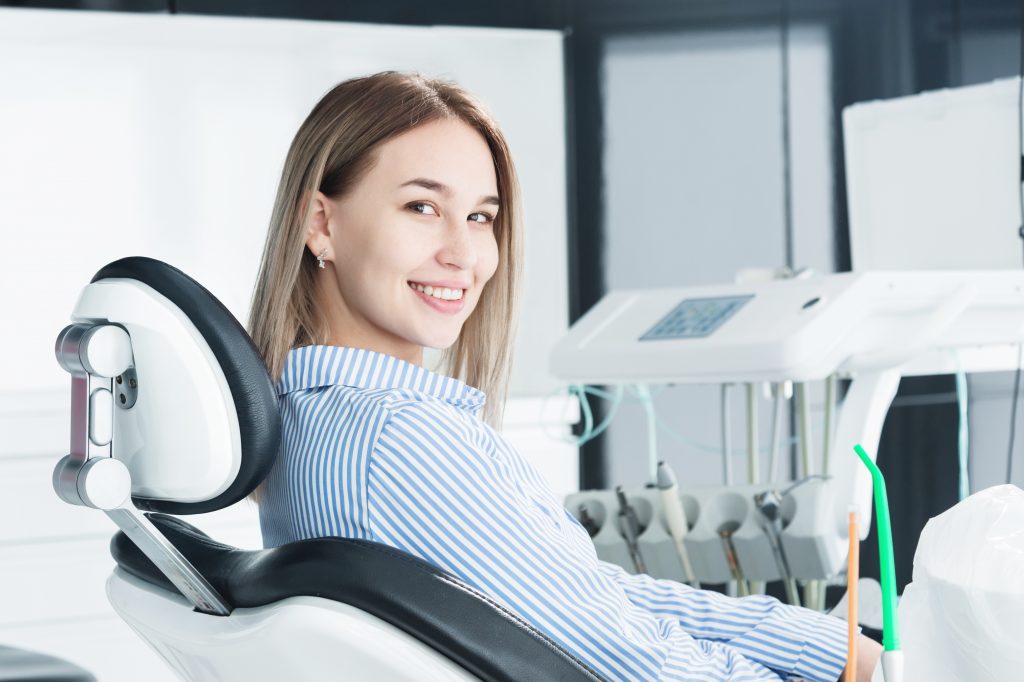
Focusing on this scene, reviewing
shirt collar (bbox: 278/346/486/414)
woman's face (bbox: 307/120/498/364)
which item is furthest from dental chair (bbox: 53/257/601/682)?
woman's face (bbox: 307/120/498/364)

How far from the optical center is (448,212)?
4.12 ft

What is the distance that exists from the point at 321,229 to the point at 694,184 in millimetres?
2431

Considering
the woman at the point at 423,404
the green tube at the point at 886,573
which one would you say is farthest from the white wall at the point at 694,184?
the green tube at the point at 886,573

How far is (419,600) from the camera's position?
0.89m

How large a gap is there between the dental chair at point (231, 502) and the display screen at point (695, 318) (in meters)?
1.04

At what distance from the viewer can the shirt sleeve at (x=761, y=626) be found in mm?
1283

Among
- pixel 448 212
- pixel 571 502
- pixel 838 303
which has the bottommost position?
pixel 571 502

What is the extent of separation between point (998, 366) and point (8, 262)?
241 cm

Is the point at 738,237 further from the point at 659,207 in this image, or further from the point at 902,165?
the point at 902,165

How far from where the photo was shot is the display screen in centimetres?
192

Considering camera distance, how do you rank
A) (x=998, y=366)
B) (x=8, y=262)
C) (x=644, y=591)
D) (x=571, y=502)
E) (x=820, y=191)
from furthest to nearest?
(x=820, y=191)
(x=8, y=262)
(x=998, y=366)
(x=571, y=502)
(x=644, y=591)

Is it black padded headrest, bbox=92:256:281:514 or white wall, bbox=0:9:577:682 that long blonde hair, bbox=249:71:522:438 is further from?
white wall, bbox=0:9:577:682

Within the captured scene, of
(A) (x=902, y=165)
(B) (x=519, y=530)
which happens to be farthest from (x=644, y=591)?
(A) (x=902, y=165)

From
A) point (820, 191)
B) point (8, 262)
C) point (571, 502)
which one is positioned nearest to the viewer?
point (571, 502)
